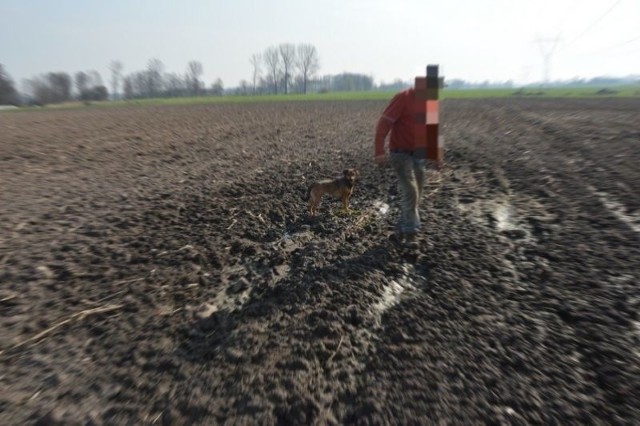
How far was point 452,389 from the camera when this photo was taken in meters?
2.84

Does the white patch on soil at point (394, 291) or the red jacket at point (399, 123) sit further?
the red jacket at point (399, 123)

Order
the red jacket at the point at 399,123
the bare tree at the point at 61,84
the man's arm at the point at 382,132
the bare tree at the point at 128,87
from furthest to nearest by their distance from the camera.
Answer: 1. the bare tree at the point at 128,87
2. the bare tree at the point at 61,84
3. the man's arm at the point at 382,132
4. the red jacket at the point at 399,123

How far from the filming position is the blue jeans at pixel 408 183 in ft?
18.1

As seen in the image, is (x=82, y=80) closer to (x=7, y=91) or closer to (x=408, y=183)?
(x=7, y=91)

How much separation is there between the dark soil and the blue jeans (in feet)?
1.11

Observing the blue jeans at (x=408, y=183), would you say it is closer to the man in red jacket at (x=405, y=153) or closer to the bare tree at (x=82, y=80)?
the man in red jacket at (x=405, y=153)

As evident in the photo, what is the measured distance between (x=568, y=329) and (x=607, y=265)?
1746 mm

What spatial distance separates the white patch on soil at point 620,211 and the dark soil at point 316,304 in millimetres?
48

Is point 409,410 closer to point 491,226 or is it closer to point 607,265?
point 607,265

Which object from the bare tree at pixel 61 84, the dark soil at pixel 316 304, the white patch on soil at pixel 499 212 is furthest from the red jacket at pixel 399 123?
the bare tree at pixel 61 84

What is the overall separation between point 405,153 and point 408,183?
0.43m

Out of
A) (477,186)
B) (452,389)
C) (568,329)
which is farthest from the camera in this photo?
(477,186)

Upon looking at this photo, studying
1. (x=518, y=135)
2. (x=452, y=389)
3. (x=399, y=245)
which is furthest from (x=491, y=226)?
(x=518, y=135)

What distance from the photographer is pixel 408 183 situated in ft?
18.2
